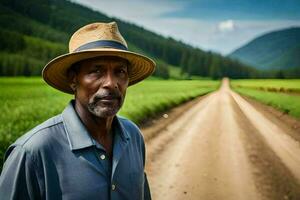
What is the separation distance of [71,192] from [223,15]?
208 inches

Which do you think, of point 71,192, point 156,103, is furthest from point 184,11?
point 156,103

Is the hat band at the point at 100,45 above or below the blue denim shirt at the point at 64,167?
above

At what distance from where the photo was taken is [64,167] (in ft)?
7.02

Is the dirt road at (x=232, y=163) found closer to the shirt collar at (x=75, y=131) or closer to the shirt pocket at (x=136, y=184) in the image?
the shirt pocket at (x=136, y=184)

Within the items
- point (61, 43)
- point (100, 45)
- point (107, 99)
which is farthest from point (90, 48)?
point (61, 43)

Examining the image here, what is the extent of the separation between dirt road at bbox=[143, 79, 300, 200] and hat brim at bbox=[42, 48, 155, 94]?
3.31m

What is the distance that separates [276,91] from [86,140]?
4920 mm

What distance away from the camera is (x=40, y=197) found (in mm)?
2111

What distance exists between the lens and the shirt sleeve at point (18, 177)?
6.57ft

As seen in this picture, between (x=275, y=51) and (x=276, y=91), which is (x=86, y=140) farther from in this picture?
(x=275, y=51)

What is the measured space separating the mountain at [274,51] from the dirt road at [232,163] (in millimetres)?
922

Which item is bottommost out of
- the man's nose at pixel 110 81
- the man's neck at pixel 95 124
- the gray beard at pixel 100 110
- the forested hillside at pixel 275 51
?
the man's neck at pixel 95 124

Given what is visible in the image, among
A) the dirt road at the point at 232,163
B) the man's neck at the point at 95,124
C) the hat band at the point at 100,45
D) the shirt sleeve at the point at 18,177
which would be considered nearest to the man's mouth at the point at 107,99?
the man's neck at the point at 95,124

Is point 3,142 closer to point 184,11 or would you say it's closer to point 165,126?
point 184,11
